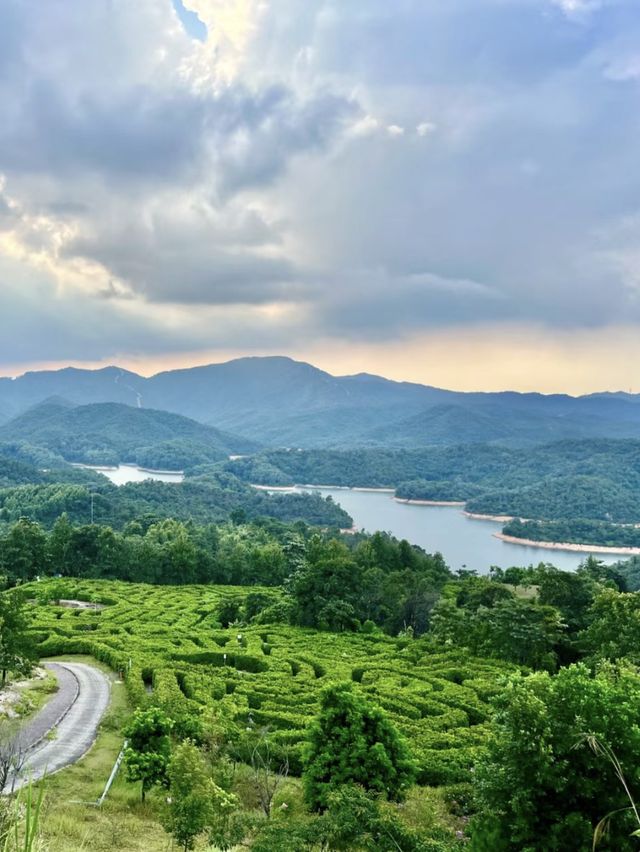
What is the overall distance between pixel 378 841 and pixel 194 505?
112673 mm

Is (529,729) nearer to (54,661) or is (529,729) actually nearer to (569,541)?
(54,661)

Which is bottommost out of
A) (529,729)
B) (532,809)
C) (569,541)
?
(569,541)

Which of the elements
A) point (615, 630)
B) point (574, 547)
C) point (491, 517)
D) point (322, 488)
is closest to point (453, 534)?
point (574, 547)

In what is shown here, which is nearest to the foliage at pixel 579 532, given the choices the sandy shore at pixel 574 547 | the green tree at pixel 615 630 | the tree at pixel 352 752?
the sandy shore at pixel 574 547

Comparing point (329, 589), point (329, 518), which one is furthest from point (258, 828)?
point (329, 518)

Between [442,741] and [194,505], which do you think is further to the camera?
[194,505]

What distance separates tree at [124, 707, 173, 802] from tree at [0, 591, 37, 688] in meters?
6.43

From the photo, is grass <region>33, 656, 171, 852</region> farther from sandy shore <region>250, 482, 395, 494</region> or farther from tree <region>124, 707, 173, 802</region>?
sandy shore <region>250, 482, 395, 494</region>

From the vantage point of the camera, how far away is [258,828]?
39.8 feet

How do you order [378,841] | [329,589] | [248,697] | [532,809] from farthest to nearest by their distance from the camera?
[329,589], [248,697], [378,841], [532,809]

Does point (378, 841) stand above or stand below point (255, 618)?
above

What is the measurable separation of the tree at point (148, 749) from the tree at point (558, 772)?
8.25 meters

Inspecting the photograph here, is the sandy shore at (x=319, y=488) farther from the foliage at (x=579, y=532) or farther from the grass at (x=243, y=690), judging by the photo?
the grass at (x=243, y=690)

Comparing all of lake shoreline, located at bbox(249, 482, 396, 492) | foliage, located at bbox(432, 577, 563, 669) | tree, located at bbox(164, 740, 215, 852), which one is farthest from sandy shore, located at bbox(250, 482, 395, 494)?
tree, located at bbox(164, 740, 215, 852)
